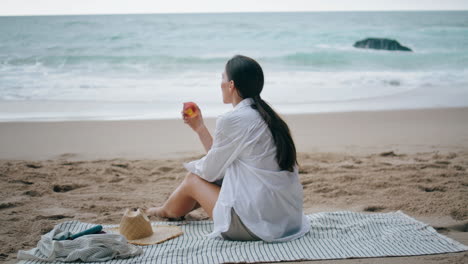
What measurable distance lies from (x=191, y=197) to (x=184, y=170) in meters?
2.07

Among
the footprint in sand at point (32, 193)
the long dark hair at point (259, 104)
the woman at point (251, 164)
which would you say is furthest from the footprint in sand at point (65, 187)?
the long dark hair at point (259, 104)

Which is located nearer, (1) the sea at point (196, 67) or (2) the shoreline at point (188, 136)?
(2) the shoreline at point (188, 136)

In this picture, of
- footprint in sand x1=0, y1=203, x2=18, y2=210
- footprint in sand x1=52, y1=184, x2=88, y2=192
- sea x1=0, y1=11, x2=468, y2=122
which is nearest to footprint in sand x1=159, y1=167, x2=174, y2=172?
footprint in sand x1=52, y1=184, x2=88, y2=192

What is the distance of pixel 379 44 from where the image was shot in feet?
77.9

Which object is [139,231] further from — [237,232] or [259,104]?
[259,104]

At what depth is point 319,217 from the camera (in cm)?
367

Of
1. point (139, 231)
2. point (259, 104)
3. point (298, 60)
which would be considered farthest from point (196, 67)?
point (259, 104)

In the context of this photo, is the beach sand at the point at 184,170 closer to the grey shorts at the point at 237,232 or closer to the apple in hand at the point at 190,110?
the grey shorts at the point at 237,232

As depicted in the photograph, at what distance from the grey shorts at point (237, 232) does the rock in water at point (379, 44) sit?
21652mm

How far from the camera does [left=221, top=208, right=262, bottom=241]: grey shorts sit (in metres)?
3.00

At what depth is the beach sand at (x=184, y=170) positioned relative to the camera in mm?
3869

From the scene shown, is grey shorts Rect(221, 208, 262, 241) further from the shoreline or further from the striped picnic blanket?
the shoreline

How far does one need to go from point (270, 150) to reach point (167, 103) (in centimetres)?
751

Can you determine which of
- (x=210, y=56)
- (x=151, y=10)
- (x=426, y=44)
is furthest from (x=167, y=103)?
(x=151, y=10)
